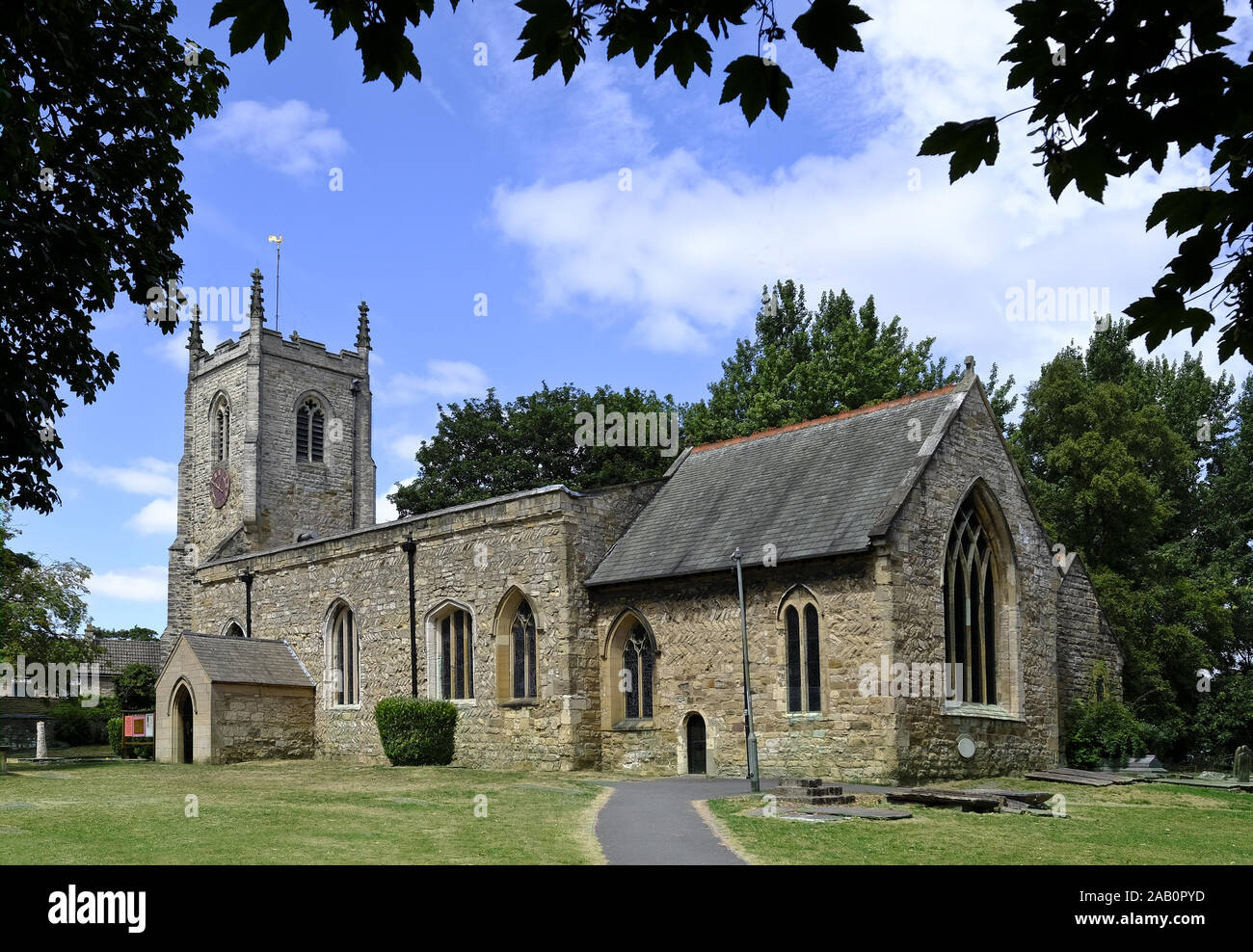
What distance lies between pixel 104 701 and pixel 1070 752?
127 ft

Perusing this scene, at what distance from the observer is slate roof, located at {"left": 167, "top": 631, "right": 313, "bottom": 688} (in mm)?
29672

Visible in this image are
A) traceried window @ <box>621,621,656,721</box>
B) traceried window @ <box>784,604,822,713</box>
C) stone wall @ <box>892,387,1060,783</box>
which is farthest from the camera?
traceried window @ <box>621,621,656,721</box>

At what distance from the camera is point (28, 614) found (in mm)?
35281

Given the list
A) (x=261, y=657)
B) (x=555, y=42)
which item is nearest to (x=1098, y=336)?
(x=261, y=657)

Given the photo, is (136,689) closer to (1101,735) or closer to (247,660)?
(247,660)

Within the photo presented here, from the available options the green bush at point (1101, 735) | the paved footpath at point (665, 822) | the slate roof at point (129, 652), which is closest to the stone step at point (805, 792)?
the paved footpath at point (665, 822)

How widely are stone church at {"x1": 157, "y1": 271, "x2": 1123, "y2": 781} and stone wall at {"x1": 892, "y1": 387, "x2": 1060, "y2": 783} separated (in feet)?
0.20

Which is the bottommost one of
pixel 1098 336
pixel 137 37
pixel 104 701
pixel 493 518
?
pixel 104 701

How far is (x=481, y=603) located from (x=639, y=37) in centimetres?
2326

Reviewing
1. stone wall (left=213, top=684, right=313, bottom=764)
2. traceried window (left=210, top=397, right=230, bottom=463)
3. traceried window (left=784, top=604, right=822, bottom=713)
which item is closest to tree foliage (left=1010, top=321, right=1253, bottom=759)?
traceried window (left=784, top=604, right=822, bottom=713)

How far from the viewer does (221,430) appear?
59.6 meters

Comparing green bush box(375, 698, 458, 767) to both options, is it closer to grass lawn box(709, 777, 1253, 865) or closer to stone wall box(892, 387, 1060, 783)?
grass lawn box(709, 777, 1253, 865)

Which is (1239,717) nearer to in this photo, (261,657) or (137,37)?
(261,657)

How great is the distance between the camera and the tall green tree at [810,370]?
4188cm
